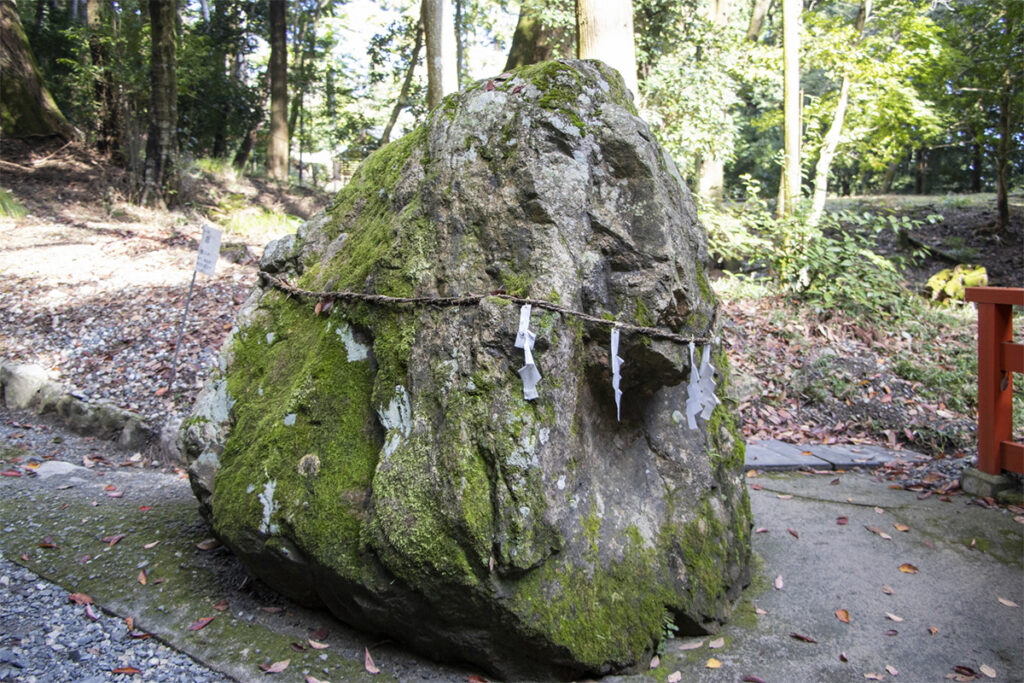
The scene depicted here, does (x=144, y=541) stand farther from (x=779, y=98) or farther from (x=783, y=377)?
(x=779, y=98)

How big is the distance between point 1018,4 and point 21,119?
14.9m

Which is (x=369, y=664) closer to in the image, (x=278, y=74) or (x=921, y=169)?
(x=278, y=74)

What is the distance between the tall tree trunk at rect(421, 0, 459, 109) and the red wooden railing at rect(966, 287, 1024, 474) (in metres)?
5.44

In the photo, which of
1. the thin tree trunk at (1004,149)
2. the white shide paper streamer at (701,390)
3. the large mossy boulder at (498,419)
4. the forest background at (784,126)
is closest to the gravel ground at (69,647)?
the large mossy boulder at (498,419)

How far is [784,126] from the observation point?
1166cm

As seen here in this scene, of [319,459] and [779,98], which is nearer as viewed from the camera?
[319,459]

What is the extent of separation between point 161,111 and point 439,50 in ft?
15.1

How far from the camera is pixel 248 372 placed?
357 cm

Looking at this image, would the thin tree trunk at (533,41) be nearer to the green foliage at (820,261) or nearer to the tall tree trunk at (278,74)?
the green foliage at (820,261)

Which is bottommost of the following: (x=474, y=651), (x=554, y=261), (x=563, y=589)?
(x=474, y=651)

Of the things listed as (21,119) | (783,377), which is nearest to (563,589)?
(783,377)

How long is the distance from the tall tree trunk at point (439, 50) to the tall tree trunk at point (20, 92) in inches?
332

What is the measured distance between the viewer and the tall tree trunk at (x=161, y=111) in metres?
9.56

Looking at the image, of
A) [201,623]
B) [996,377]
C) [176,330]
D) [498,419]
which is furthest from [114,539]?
[996,377]
